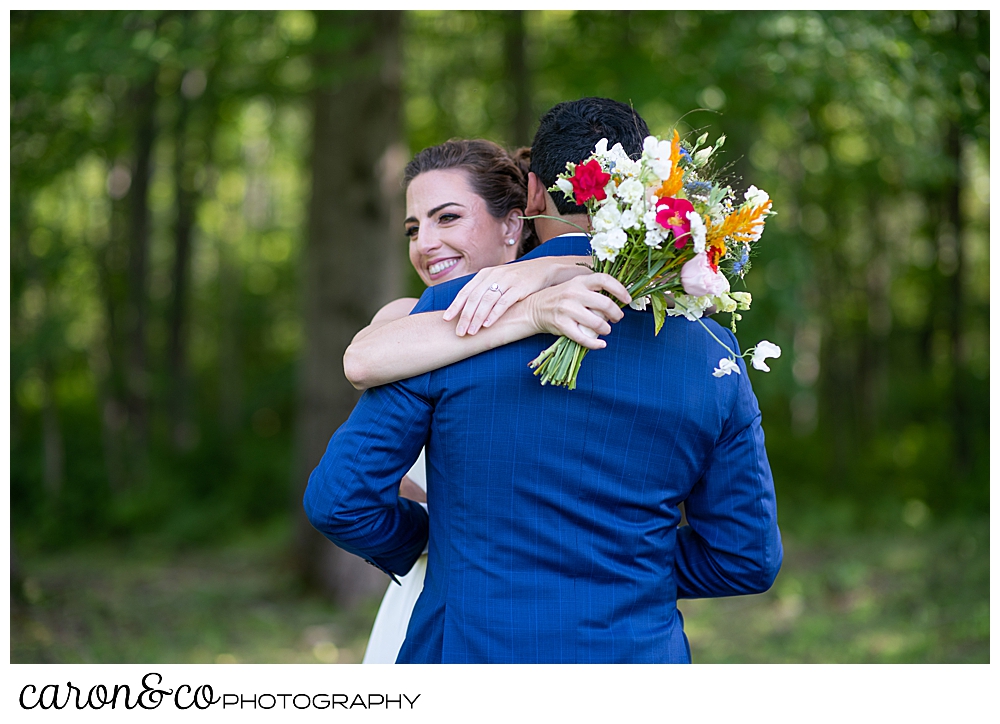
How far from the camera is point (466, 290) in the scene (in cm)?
163

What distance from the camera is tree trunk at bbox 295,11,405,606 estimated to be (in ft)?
19.6

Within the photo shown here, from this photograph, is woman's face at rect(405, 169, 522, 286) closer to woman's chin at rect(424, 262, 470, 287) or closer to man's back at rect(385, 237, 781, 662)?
woman's chin at rect(424, 262, 470, 287)

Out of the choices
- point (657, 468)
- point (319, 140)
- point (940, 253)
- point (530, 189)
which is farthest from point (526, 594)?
point (940, 253)

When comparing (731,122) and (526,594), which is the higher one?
(731,122)

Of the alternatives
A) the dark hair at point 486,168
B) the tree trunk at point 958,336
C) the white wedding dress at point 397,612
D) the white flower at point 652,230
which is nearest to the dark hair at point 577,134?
the white flower at point 652,230

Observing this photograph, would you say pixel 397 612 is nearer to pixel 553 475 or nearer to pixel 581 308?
pixel 553 475

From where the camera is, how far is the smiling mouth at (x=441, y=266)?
6.91ft

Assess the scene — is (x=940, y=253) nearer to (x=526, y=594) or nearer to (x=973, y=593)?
(x=973, y=593)

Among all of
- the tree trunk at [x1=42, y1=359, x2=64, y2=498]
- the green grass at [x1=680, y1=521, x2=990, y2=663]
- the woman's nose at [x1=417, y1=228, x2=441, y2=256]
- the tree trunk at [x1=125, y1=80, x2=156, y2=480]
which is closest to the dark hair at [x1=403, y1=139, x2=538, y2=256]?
the woman's nose at [x1=417, y1=228, x2=441, y2=256]

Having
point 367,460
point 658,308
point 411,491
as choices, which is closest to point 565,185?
point 658,308

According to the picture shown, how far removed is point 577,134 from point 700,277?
1.32 ft

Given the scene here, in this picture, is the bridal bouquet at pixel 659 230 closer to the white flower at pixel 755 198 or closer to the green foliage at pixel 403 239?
the white flower at pixel 755 198

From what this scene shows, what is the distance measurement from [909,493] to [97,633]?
8188mm

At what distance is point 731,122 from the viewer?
6.41m
